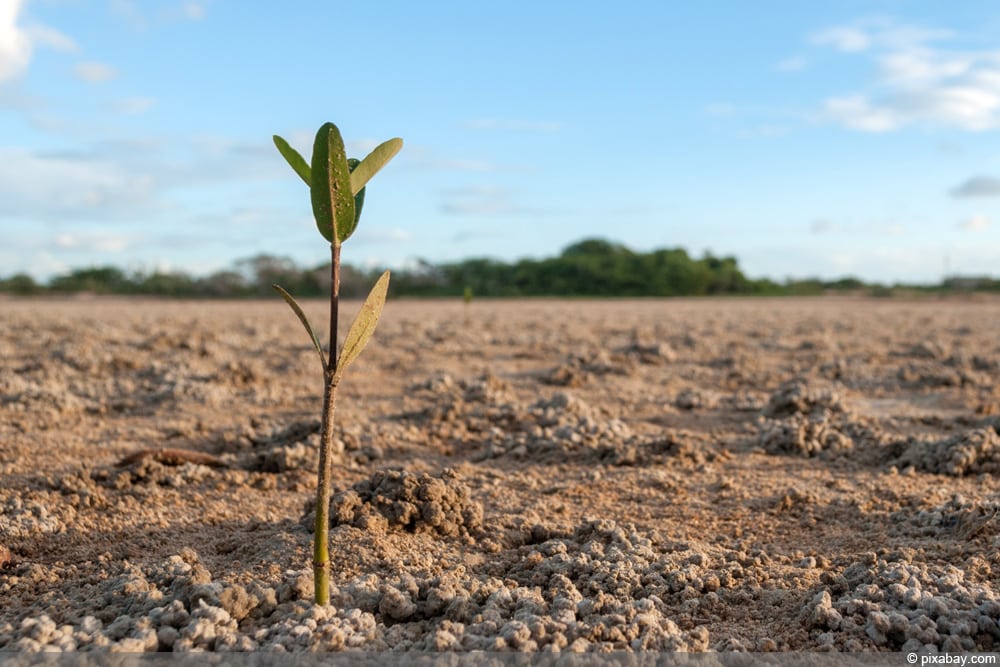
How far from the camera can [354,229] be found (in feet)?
7.06

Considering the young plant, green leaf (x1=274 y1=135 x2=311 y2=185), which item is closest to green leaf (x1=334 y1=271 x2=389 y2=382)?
the young plant

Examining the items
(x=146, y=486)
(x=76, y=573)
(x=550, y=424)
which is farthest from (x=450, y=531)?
(x=550, y=424)

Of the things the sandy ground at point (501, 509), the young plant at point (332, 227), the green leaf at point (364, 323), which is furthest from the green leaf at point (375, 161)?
the sandy ground at point (501, 509)

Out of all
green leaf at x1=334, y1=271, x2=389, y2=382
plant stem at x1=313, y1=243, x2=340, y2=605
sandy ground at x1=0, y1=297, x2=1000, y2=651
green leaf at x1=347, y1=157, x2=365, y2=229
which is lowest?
sandy ground at x1=0, y1=297, x2=1000, y2=651

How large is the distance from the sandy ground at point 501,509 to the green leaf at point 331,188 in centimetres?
96

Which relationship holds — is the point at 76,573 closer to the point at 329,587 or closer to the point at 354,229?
the point at 329,587

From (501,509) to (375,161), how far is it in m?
1.61

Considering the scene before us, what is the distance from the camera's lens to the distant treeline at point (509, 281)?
86.0ft

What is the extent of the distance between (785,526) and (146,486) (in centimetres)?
251

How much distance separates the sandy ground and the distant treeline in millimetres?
20374

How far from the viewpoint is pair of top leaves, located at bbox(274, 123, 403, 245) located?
205 centimetres

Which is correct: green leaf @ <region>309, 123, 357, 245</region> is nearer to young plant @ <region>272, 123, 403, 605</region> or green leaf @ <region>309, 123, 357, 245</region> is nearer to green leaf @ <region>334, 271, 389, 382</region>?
young plant @ <region>272, 123, 403, 605</region>

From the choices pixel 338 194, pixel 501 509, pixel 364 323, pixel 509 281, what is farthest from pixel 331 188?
pixel 509 281

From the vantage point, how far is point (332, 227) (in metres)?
2.12
